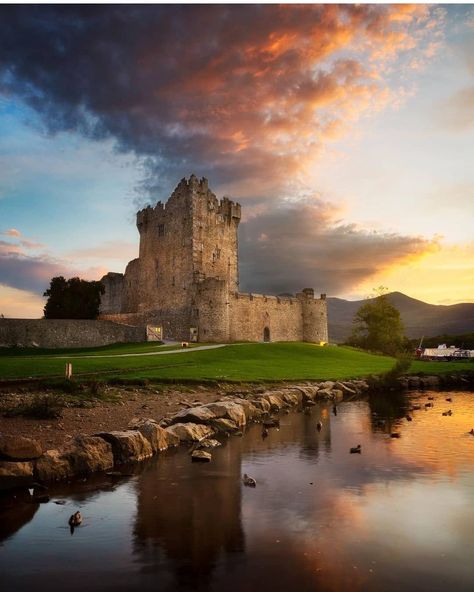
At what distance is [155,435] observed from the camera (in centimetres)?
1559

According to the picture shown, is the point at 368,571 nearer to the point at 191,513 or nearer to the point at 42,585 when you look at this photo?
the point at 191,513

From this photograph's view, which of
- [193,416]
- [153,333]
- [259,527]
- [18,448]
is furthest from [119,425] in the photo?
[153,333]

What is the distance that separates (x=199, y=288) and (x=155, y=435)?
4595 centimetres

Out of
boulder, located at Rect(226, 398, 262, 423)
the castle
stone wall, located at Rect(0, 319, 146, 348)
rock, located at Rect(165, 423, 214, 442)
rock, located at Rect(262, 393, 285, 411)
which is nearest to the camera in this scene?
rock, located at Rect(165, 423, 214, 442)

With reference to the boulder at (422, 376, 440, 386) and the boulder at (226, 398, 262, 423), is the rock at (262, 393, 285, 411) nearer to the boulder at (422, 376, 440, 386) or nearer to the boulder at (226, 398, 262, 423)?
the boulder at (226, 398, 262, 423)

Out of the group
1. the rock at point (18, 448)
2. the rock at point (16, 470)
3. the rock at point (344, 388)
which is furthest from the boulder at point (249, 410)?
the rock at point (344, 388)

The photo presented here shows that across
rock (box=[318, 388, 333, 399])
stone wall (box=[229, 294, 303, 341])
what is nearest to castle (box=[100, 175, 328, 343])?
stone wall (box=[229, 294, 303, 341])

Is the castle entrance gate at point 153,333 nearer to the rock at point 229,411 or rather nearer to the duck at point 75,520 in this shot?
the rock at point 229,411

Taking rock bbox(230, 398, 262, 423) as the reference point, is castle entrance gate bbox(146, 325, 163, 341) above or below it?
above

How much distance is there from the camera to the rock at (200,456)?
14.7 metres

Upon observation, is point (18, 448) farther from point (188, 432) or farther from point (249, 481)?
point (188, 432)

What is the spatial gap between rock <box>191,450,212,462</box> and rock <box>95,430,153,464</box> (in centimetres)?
134

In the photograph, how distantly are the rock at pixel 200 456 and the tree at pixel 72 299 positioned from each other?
55.8 meters

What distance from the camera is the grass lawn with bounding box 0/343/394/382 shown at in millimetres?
27531
